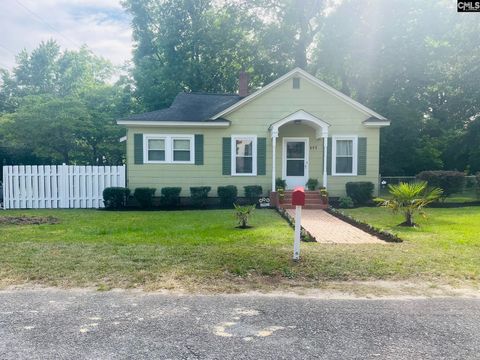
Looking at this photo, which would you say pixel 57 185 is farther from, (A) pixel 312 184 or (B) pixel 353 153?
(B) pixel 353 153

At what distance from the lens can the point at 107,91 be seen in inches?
1083

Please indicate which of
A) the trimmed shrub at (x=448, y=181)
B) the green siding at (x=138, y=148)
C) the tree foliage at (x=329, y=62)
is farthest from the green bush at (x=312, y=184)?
the tree foliage at (x=329, y=62)

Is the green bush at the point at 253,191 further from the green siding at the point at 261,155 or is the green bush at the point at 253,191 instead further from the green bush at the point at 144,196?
the green bush at the point at 144,196

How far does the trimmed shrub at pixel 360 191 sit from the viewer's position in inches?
559

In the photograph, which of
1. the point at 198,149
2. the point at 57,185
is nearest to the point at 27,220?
the point at 57,185

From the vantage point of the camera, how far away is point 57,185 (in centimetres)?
1385

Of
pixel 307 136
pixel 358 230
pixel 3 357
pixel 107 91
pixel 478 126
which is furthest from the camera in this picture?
pixel 107 91

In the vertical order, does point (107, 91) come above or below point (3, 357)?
above

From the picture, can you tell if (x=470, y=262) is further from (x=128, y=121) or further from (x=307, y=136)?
(x=128, y=121)

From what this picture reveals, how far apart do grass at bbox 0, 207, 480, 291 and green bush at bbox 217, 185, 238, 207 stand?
5.12m

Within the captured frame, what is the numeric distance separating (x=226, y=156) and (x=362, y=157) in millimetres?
5897

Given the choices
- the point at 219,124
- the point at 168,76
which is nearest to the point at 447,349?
the point at 219,124

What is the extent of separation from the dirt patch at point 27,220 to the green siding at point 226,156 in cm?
677

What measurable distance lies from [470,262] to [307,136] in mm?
10007
